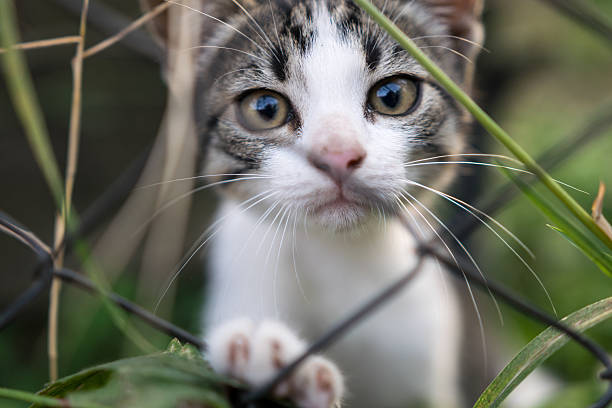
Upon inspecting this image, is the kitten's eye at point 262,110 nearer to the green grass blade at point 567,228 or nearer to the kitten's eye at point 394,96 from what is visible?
the kitten's eye at point 394,96

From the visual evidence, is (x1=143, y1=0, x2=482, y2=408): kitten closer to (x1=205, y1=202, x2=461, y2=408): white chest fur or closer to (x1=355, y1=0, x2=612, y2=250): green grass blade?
(x1=205, y1=202, x2=461, y2=408): white chest fur

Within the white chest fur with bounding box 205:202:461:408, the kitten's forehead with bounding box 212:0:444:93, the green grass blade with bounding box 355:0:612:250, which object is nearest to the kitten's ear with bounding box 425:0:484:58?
the kitten's forehead with bounding box 212:0:444:93

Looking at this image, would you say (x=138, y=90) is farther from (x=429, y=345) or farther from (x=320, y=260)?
(x=429, y=345)

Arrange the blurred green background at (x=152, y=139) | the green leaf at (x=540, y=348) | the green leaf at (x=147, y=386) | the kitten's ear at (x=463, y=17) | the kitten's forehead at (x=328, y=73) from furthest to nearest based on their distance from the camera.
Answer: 1. the blurred green background at (x=152, y=139)
2. the kitten's ear at (x=463, y=17)
3. the kitten's forehead at (x=328, y=73)
4. the green leaf at (x=540, y=348)
5. the green leaf at (x=147, y=386)

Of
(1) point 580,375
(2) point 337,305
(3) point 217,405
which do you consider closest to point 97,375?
(3) point 217,405

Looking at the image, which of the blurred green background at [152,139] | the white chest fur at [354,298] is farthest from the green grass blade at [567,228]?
the blurred green background at [152,139]
